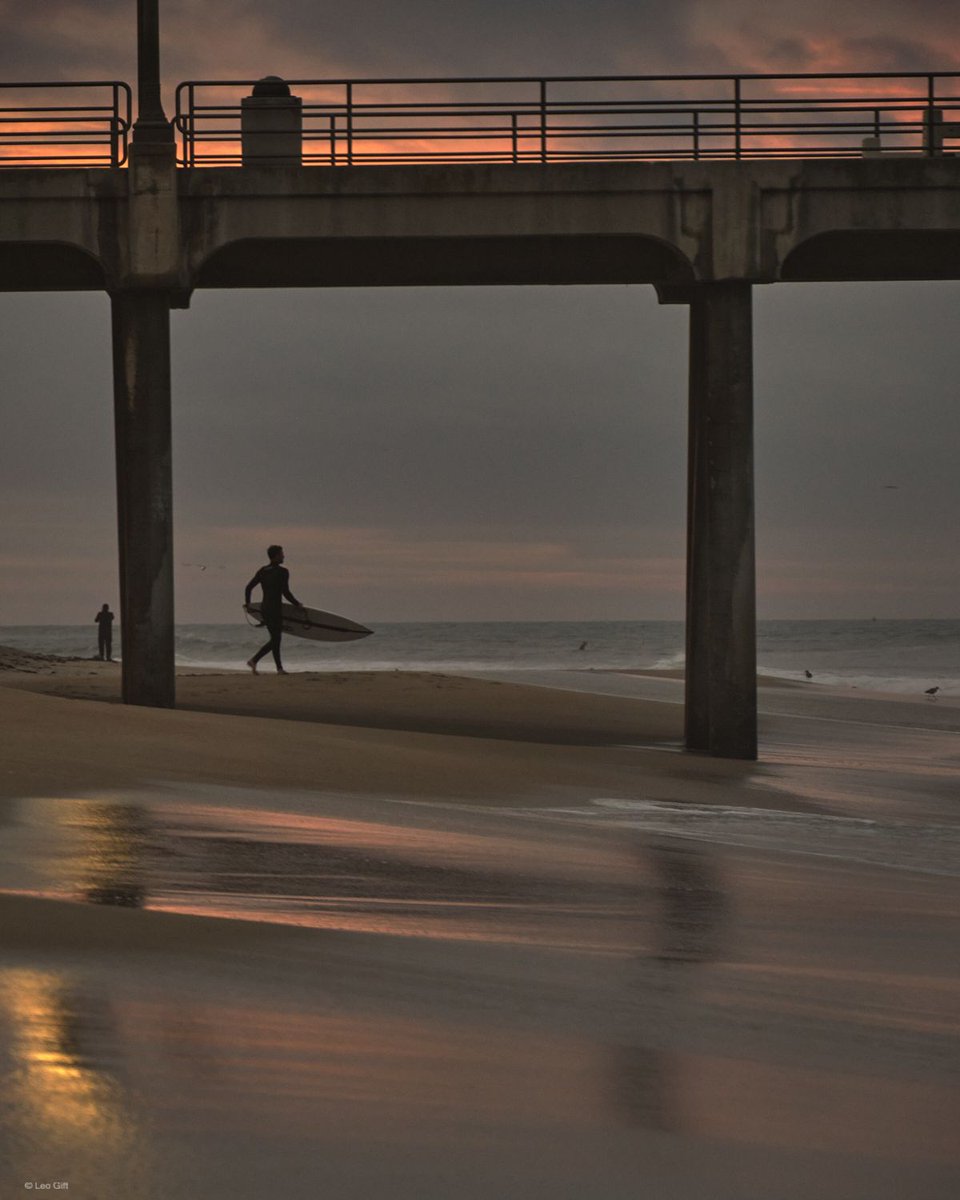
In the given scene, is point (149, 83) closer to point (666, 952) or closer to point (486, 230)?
point (486, 230)

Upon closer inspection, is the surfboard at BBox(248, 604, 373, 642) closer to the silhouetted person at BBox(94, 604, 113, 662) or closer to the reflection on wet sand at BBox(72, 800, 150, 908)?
the silhouetted person at BBox(94, 604, 113, 662)

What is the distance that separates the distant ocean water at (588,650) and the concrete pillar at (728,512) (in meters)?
22.5

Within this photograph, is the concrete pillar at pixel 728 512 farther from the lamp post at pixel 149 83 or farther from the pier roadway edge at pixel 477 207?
the lamp post at pixel 149 83

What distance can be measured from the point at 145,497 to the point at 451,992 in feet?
45.0

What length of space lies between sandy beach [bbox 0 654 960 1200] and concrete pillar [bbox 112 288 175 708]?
760cm

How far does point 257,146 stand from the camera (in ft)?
59.8

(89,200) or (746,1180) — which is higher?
(89,200)

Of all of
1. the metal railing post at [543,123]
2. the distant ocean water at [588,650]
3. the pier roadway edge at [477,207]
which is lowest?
the distant ocean water at [588,650]

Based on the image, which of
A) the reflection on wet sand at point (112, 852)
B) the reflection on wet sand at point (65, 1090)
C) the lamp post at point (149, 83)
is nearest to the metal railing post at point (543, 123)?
the lamp post at point (149, 83)

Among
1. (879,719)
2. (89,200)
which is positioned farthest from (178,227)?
(879,719)

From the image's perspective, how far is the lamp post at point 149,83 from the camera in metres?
17.2

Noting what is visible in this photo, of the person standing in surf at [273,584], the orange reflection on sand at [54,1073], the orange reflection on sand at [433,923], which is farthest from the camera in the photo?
the person standing in surf at [273,584]

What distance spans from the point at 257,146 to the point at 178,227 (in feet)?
6.20

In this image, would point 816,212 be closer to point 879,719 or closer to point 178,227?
point 178,227
